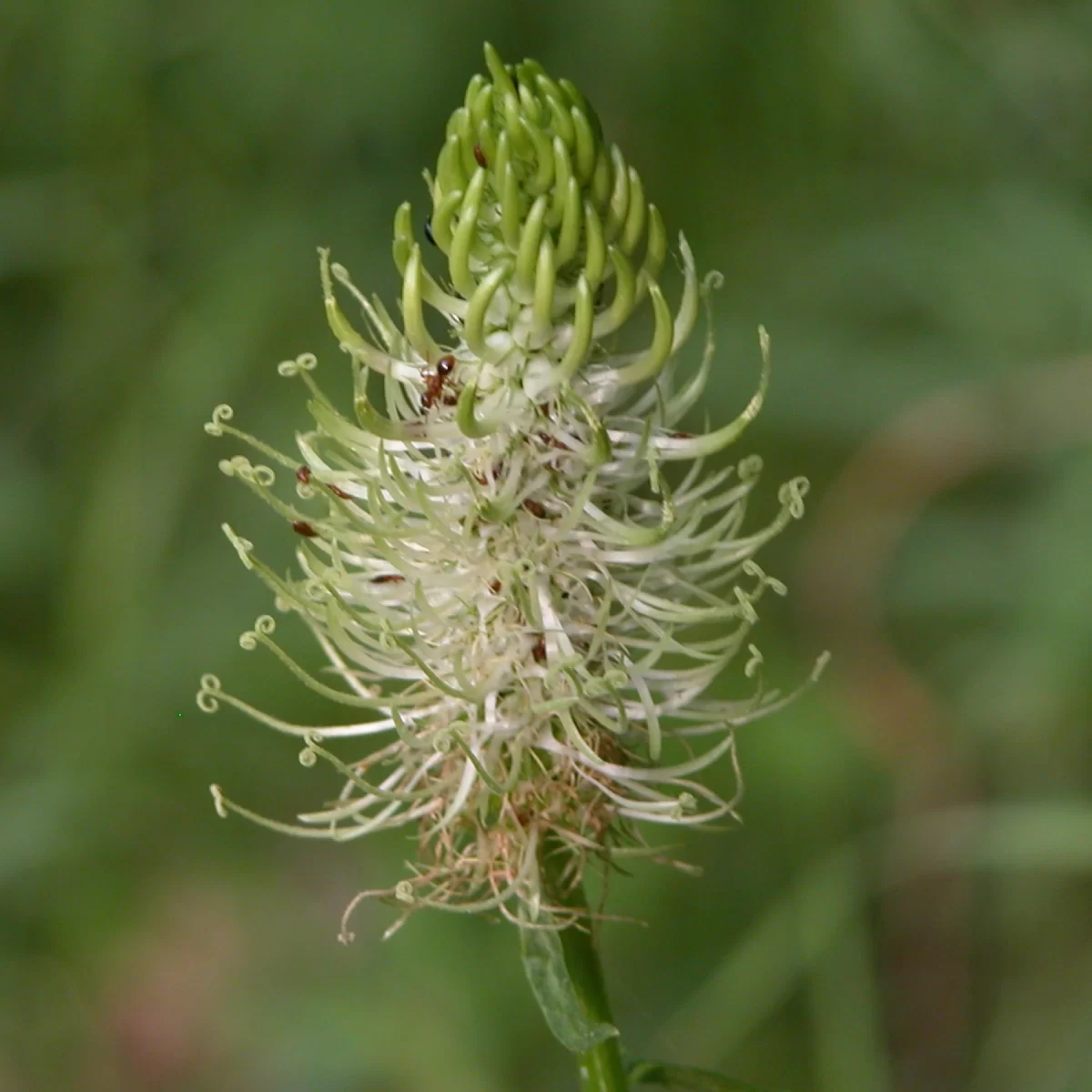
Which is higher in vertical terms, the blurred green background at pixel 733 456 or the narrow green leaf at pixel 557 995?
the blurred green background at pixel 733 456

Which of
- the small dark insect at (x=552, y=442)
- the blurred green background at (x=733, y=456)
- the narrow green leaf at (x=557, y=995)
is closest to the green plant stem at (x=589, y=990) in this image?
the narrow green leaf at (x=557, y=995)

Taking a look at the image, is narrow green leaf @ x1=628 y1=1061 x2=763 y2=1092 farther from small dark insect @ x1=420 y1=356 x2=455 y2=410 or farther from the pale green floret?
small dark insect @ x1=420 y1=356 x2=455 y2=410

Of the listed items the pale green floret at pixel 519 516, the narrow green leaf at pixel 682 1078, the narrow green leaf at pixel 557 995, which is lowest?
the narrow green leaf at pixel 682 1078

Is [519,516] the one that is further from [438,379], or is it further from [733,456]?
[733,456]

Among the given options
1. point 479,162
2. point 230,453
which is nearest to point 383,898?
point 479,162

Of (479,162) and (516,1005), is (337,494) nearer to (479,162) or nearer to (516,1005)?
(479,162)

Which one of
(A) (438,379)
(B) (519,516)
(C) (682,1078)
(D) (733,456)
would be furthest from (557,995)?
(D) (733,456)

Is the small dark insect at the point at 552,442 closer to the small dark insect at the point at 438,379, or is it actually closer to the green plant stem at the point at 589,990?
the small dark insect at the point at 438,379
